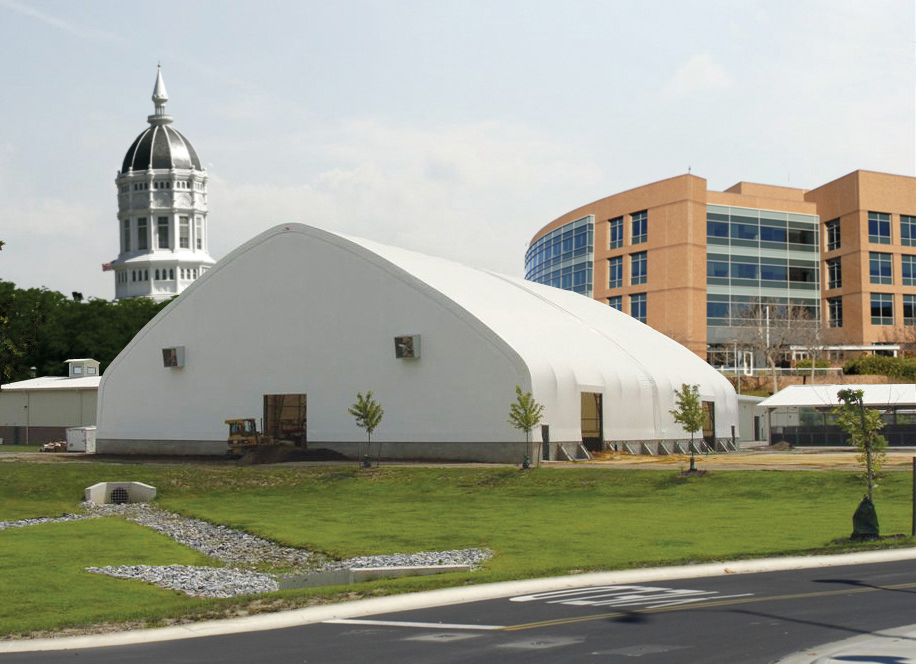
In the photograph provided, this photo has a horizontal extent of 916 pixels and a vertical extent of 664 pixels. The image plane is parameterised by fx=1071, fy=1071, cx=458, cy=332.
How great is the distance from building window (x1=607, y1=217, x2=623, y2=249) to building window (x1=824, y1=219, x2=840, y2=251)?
2201 cm

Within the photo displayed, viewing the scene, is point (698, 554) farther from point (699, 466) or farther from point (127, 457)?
point (127, 457)

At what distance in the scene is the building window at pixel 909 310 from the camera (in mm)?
110438

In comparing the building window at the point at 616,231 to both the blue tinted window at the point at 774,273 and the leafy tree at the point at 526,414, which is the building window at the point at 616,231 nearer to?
the blue tinted window at the point at 774,273

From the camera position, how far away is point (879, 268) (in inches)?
4338

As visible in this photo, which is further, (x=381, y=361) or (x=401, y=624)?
(x=381, y=361)

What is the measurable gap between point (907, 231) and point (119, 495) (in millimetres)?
94733

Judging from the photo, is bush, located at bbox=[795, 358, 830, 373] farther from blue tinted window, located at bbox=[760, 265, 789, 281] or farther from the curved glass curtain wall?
the curved glass curtain wall

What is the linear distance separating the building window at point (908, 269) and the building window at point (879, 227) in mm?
3070

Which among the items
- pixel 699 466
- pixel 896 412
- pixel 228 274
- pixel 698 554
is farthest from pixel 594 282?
pixel 698 554

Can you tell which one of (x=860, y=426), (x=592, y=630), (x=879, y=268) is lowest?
(x=592, y=630)

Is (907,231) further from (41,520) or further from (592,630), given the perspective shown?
(592,630)

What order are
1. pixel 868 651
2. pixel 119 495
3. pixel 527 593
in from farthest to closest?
pixel 119 495
pixel 527 593
pixel 868 651

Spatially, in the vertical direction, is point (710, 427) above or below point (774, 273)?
below

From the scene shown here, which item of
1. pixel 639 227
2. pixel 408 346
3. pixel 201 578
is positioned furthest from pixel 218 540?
pixel 639 227
